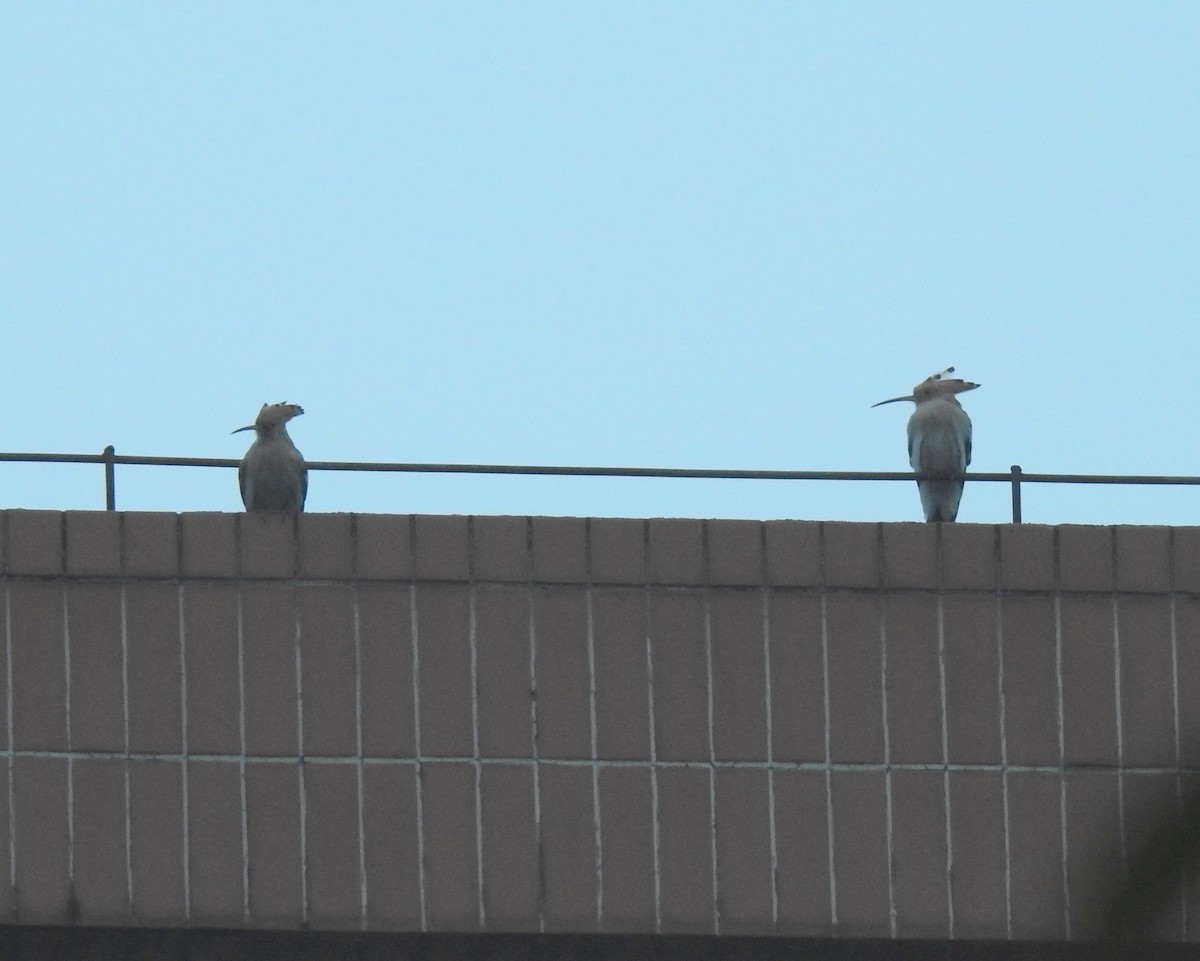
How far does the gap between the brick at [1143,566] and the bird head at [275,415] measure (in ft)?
14.2

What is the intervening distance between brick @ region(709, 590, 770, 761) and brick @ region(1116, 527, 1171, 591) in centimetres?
180

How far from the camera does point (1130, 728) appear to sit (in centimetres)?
836

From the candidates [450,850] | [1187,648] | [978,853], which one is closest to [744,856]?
[978,853]

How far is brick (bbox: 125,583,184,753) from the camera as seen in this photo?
27.0 ft

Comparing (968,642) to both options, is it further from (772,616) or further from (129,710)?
(129,710)

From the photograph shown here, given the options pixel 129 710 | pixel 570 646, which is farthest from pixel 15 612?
pixel 570 646

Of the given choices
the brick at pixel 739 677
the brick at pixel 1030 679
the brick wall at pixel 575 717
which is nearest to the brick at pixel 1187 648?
the brick wall at pixel 575 717

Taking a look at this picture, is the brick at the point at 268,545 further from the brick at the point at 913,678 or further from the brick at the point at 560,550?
the brick at the point at 913,678

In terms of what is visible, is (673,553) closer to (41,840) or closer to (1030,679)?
(1030,679)

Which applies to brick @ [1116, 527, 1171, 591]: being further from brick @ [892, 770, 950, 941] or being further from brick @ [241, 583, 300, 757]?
brick @ [241, 583, 300, 757]

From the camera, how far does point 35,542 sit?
841 centimetres

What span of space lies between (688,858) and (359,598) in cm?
201

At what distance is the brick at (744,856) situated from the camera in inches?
319

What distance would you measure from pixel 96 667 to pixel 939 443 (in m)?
4.57
